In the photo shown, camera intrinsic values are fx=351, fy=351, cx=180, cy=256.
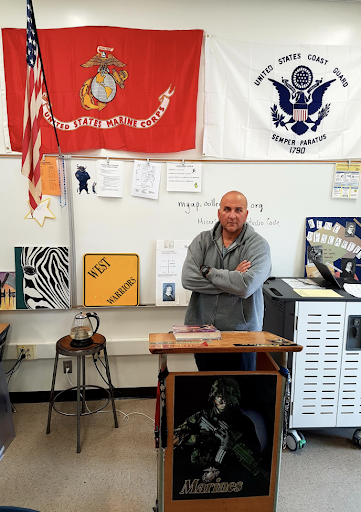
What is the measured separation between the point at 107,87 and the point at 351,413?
2.73 m

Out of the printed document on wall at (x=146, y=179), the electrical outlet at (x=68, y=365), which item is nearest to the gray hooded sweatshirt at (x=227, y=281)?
the printed document on wall at (x=146, y=179)

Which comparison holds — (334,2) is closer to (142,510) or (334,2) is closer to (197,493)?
(197,493)

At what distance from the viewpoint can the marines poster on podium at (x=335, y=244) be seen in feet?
8.82

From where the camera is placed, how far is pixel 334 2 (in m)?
2.46

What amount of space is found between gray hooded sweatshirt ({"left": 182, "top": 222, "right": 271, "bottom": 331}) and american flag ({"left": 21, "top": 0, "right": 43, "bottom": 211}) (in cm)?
100

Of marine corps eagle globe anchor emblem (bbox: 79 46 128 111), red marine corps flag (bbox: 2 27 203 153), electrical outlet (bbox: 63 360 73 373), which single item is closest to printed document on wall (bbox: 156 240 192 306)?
red marine corps flag (bbox: 2 27 203 153)

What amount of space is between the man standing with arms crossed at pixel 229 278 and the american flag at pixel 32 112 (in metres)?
1.01

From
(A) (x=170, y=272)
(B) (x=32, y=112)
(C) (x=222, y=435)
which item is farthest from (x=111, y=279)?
(C) (x=222, y=435)

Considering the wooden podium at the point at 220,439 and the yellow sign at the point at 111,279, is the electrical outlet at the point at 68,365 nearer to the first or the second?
the yellow sign at the point at 111,279

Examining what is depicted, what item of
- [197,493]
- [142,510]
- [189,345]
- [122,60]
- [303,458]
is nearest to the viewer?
[189,345]

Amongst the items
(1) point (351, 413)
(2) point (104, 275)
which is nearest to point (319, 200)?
(1) point (351, 413)

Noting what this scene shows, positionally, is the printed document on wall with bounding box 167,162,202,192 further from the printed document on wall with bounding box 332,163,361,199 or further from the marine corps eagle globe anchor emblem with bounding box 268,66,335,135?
the printed document on wall with bounding box 332,163,361,199

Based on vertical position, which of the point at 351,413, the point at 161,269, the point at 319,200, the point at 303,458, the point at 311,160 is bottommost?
the point at 303,458

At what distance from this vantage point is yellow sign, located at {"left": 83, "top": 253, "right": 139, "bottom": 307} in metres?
2.61
